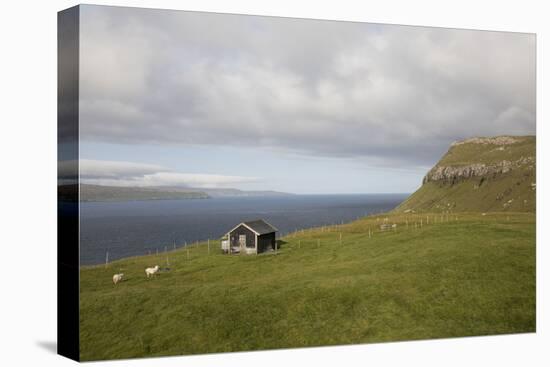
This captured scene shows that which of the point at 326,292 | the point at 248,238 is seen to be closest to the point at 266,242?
A: the point at 248,238

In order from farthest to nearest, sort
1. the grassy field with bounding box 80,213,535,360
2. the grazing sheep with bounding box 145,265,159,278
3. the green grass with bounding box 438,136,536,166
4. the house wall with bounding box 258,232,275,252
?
the green grass with bounding box 438,136,536,166 → the house wall with bounding box 258,232,275,252 → the grazing sheep with bounding box 145,265,159,278 → the grassy field with bounding box 80,213,535,360

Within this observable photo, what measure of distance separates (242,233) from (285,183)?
3161 millimetres

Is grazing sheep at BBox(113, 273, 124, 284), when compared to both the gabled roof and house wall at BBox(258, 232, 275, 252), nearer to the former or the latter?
the gabled roof

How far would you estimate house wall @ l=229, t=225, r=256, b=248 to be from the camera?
30.3 m

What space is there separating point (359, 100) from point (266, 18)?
603 centimetres

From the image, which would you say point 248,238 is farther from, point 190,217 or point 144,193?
point 144,193

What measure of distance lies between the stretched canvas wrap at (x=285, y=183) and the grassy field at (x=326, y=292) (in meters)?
0.08

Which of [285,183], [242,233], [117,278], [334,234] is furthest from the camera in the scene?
[334,234]

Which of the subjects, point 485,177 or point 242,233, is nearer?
point 242,233

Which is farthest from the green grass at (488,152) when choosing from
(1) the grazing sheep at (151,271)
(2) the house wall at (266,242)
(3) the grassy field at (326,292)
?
(1) the grazing sheep at (151,271)

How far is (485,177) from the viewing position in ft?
115

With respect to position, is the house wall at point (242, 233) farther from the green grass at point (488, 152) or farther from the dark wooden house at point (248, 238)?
the green grass at point (488, 152)

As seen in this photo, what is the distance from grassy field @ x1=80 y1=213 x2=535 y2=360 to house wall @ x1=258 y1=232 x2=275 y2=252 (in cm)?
41

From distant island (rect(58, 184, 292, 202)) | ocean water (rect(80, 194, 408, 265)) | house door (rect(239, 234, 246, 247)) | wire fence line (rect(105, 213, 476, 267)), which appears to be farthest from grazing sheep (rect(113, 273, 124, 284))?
house door (rect(239, 234, 246, 247))
